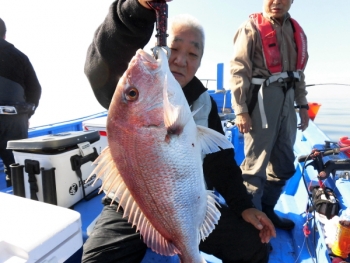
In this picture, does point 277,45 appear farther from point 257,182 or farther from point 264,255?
point 264,255

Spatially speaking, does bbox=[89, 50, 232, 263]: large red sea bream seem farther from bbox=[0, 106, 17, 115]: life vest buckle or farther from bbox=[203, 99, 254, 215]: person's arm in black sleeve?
bbox=[0, 106, 17, 115]: life vest buckle

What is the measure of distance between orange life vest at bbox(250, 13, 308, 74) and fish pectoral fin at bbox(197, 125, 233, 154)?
5.72 feet

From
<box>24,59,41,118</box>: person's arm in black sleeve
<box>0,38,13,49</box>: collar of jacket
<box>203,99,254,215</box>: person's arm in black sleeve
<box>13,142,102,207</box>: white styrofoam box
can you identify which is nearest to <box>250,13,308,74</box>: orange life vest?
<box>203,99,254,215</box>: person's arm in black sleeve

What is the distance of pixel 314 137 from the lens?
393cm

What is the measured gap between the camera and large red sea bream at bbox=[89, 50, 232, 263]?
106 centimetres

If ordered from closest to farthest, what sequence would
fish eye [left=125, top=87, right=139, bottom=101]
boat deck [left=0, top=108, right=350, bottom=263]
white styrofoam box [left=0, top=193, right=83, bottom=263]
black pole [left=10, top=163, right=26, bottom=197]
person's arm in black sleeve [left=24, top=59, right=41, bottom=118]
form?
white styrofoam box [left=0, top=193, right=83, bottom=263]
fish eye [left=125, top=87, right=139, bottom=101]
boat deck [left=0, top=108, right=350, bottom=263]
black pole [left=10, top=163, right=26, bottom=197]
person's arm in black sleeve [left=24, top=59, right=41, bottom=118]

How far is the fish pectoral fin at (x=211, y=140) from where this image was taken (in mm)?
1179

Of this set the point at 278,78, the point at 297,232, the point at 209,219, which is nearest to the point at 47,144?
the point at 209,219

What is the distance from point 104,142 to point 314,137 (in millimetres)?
3053

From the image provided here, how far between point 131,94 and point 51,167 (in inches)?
52.0

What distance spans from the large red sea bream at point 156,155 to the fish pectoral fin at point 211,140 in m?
0.02

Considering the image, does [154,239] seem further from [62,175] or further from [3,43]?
[3,43]

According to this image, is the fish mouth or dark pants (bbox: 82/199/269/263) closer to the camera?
the fish mouth

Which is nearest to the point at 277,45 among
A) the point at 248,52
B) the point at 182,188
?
the point at 248,52
